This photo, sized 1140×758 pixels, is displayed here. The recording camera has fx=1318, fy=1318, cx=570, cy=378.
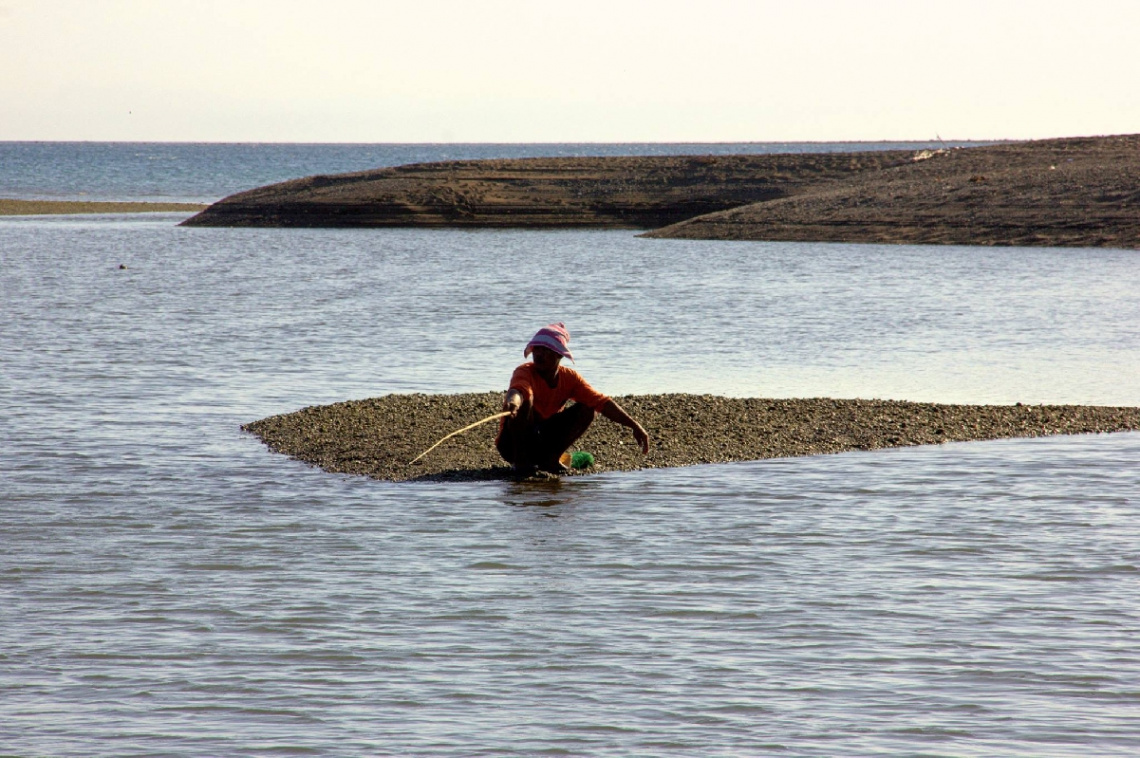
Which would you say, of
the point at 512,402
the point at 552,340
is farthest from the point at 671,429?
the point at 512,402

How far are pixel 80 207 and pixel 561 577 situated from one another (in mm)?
64802

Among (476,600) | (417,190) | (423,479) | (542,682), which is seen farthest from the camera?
(417,190)

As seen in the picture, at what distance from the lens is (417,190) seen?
55938 millimetres

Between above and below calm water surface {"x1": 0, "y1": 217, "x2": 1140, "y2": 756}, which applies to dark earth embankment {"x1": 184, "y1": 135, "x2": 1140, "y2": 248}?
above

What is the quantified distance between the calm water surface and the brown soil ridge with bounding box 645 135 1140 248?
2082 cm

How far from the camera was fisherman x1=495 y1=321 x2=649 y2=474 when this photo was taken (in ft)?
34.4

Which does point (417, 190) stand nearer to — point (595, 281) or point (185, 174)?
point (595, 281)

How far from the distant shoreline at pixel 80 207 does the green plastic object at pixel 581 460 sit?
5756 cm

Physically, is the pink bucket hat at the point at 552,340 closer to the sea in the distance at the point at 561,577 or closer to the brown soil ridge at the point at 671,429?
the sea in the distance at the point at 561,577

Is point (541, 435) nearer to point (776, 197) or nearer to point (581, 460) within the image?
point (581, 460)

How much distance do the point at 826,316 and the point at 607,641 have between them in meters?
18.0

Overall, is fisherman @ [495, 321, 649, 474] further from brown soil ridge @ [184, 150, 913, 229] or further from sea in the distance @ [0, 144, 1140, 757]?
brown soil ridge @ [184, 150, 913, 229]

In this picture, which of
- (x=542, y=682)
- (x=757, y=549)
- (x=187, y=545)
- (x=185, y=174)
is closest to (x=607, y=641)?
(x=542, y=682)

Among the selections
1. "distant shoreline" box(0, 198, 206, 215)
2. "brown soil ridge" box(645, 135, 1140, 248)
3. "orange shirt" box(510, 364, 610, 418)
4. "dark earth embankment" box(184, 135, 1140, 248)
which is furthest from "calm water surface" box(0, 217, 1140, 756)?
"distant shoreline" box(0, 198, 206, 215)
